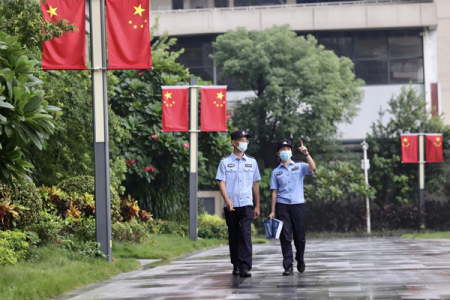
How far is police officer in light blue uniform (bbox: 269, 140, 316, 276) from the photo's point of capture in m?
11.3

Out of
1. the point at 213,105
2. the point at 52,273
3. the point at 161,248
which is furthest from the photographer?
the point at 213,105

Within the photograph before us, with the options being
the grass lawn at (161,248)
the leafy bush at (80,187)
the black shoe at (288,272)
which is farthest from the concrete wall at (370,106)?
the black shoe at (288,272)

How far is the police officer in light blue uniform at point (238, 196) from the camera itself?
11242 millimetres

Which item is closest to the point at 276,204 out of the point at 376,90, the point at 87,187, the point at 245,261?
the point at 245,261

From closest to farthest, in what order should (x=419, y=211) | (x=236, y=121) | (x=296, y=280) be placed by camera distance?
1. (x=296, y=280)
2. (x=419, y=211)
3. (x=236, y=121)

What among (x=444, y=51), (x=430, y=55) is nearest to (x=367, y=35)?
(x=430, y=55)

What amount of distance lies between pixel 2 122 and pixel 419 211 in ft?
107

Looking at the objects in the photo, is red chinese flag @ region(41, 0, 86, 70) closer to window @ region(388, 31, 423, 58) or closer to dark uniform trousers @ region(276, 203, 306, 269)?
dark uniform trousers @ region(276, 203, 306, 269)

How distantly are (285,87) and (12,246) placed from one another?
28.8m

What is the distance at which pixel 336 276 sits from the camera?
10547 millimetres

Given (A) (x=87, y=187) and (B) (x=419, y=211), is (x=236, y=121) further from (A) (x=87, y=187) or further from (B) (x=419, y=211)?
(A) (x=87, y=187)

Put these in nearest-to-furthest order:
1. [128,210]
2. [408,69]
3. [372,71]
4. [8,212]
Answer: [8,212]
[128,210]
[372,71]
[408,69]

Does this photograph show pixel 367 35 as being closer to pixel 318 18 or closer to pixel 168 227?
pixel 318 18

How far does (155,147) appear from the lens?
26.4 metres
